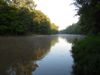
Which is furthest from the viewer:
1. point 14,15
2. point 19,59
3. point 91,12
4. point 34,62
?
point 14,15

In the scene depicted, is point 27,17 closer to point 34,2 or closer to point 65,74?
point 34,2

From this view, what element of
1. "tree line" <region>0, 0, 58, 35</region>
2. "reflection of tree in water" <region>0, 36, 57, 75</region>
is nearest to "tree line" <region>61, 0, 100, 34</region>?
"reflection of tree in water" <region>0, 36, 57, 75</region>

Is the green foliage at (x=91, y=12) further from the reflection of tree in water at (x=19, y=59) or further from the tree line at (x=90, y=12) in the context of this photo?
the reflection of tree in water at (x=19, y=59)

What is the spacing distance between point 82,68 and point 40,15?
91.8m

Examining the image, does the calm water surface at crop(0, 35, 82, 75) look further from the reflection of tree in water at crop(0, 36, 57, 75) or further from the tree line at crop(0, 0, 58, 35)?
the tree line at crop(0, 0, 58, 35)

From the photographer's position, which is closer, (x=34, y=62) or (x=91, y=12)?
(x=34, y=62)

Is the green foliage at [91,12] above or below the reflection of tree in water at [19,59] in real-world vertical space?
above

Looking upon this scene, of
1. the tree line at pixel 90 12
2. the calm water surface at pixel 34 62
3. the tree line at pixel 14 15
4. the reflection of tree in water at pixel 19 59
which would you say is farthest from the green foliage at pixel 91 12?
the tree line at pixel 14 15

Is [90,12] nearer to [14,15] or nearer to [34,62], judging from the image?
[34,62]

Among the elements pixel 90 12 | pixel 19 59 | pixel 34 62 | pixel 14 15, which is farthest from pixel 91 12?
pixel 14 15

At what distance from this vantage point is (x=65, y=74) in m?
9.73

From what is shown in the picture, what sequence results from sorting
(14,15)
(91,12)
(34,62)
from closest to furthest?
(34,62), (91,12), (14,15)

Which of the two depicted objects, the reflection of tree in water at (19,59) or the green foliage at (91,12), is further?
the green foliage at (91,12)

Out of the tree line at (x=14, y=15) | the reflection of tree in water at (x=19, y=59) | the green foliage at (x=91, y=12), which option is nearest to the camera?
→ the reflection of tree in water at (x=19, y=59)
